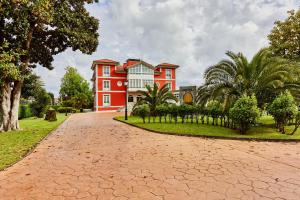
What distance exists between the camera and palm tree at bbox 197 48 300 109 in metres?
11.9

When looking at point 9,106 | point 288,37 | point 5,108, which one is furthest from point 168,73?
point 5,108

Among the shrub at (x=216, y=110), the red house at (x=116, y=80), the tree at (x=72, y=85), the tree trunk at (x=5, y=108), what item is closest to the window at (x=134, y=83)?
the red house at (x=116, y=80)

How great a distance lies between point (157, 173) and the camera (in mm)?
5363

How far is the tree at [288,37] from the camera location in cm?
2295

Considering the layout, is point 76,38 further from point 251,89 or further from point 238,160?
point 238,160

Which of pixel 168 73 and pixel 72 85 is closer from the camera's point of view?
pixel 168 73

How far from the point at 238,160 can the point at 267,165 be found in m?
0.76

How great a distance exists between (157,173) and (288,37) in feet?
81.7

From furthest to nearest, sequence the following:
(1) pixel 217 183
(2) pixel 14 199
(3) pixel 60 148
Answer: (3) pixel 60 148 → (1) pixel 217 183 → (2) pixel 14 199

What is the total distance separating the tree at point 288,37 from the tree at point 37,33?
18.3 meters

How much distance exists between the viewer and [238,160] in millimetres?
6422

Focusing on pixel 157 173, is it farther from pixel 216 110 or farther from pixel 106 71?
pixel 106 71

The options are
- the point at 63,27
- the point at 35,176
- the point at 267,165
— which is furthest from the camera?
the point at 63,27

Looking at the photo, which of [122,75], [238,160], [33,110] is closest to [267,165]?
→ [238,160]
